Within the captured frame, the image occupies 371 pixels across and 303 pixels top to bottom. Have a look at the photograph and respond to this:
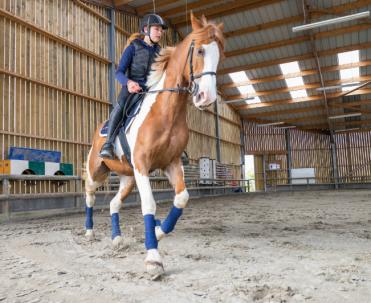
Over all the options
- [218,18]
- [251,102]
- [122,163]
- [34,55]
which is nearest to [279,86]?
[251,102]

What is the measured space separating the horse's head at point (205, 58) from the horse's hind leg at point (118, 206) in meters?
1.53

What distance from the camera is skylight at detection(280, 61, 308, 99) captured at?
62.2ft

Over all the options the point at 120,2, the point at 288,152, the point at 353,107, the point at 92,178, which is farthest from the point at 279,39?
the point at 92,178

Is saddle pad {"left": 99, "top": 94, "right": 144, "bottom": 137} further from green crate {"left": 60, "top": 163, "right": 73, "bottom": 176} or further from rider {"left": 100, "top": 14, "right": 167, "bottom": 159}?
green crate {"left": 60, "top": 163, "right": 73, "bottom": 176}

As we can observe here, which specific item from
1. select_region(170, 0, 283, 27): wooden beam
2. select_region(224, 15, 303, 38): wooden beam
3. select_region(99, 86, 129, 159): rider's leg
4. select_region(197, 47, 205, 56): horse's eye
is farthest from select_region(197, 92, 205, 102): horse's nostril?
select_region(224, 15, 303, 38): wooden beam

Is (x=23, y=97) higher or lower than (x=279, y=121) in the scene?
lower

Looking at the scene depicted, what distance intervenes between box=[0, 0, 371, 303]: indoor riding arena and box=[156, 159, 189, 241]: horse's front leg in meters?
0.02

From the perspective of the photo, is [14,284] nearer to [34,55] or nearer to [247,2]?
[34,55]

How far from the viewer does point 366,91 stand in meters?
20.2

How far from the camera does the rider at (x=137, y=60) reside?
315 centimetres

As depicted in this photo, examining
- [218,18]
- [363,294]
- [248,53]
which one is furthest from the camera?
[248,53]

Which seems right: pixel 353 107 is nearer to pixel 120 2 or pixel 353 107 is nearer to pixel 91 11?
pixel 120 2

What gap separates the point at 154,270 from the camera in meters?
2.15

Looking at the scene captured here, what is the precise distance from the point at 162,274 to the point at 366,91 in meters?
21.4
